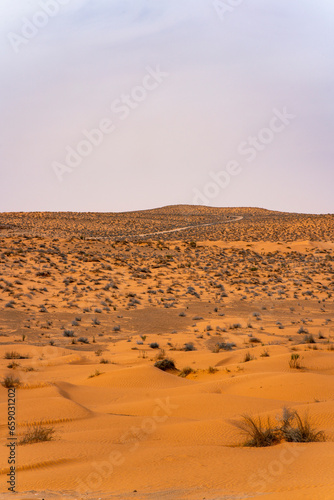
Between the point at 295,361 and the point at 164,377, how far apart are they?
322 cm

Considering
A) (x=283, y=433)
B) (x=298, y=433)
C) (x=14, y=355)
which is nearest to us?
(x=298, y=433)

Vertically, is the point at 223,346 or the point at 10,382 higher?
the point at 10,382

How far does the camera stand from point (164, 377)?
10219 millimetres

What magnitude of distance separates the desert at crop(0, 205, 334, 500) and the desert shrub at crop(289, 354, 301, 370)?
0.16 feet

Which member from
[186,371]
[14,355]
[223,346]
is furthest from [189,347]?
[14,355]

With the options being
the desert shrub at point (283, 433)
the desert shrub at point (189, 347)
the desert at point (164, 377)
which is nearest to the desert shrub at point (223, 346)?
the desert at point (164, 377)

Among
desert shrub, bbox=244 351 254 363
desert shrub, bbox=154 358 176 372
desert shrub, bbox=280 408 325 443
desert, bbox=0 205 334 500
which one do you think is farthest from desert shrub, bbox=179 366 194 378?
desert shrub, bbox=280 408 325 443

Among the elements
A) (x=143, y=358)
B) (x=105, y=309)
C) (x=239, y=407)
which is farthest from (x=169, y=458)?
(x=105, y=309)

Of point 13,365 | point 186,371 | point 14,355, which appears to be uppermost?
point 13,365

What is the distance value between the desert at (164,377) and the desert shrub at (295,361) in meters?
0.05

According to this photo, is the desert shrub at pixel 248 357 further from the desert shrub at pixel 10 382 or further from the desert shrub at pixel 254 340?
the desert shrub at pixel 10 382

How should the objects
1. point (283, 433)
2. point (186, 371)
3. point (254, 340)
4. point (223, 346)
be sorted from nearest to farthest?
point (283, 433), point (186, 371), point (223, 346), point (254, 340)

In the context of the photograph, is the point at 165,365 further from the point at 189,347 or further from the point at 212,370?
the point at 189,347

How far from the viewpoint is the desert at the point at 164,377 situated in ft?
15.6
